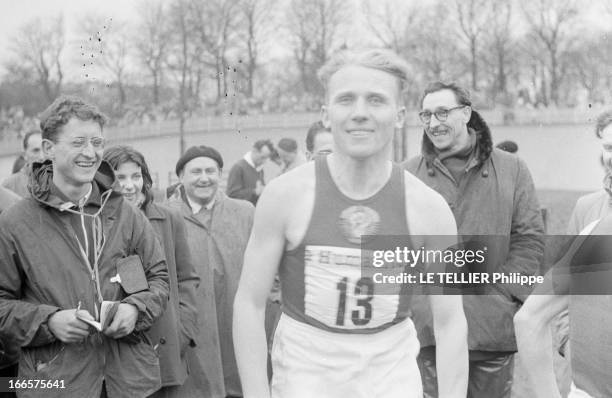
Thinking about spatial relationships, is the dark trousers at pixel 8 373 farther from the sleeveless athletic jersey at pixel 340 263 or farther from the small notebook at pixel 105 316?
the sleeveless athletic jersey at pixel 340 263

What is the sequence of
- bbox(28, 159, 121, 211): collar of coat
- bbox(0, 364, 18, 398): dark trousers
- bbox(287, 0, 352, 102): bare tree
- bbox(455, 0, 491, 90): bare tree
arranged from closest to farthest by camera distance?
bbox(28, 159, 121, 211): collar of coat
bbox(0, 364, 18, 398): dark trousers
bbox(287, 0, 352, 102): bare tree
bbox(455, 0, 491, 90): bare tree

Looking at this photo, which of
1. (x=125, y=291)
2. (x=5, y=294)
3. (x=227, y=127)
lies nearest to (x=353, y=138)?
(x=125, y=291)

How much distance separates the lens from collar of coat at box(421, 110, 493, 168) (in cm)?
427

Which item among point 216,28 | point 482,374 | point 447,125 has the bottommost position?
point 482,374

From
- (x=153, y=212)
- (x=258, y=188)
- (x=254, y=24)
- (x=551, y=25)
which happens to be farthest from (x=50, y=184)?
(x=551, y=25)

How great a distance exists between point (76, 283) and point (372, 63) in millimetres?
1427

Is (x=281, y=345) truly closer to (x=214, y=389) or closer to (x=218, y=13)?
(x=214, y=389)

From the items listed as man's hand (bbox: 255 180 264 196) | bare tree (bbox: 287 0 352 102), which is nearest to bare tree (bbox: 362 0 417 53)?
bare tree (bbox: 287 0 352 102)

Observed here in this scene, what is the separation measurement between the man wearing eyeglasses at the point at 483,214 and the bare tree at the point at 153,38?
17.5m

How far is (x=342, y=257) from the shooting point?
2533 mm

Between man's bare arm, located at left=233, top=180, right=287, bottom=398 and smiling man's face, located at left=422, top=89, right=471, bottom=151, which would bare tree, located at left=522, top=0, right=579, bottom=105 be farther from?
man's bare arm, located at left=233, top=180, right=287, bottom=398

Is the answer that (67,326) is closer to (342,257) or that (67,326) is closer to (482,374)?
(342,257)

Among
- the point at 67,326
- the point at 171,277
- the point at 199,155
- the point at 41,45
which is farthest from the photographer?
the point at 41,45

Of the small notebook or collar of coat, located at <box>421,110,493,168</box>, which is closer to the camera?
the small notebook
